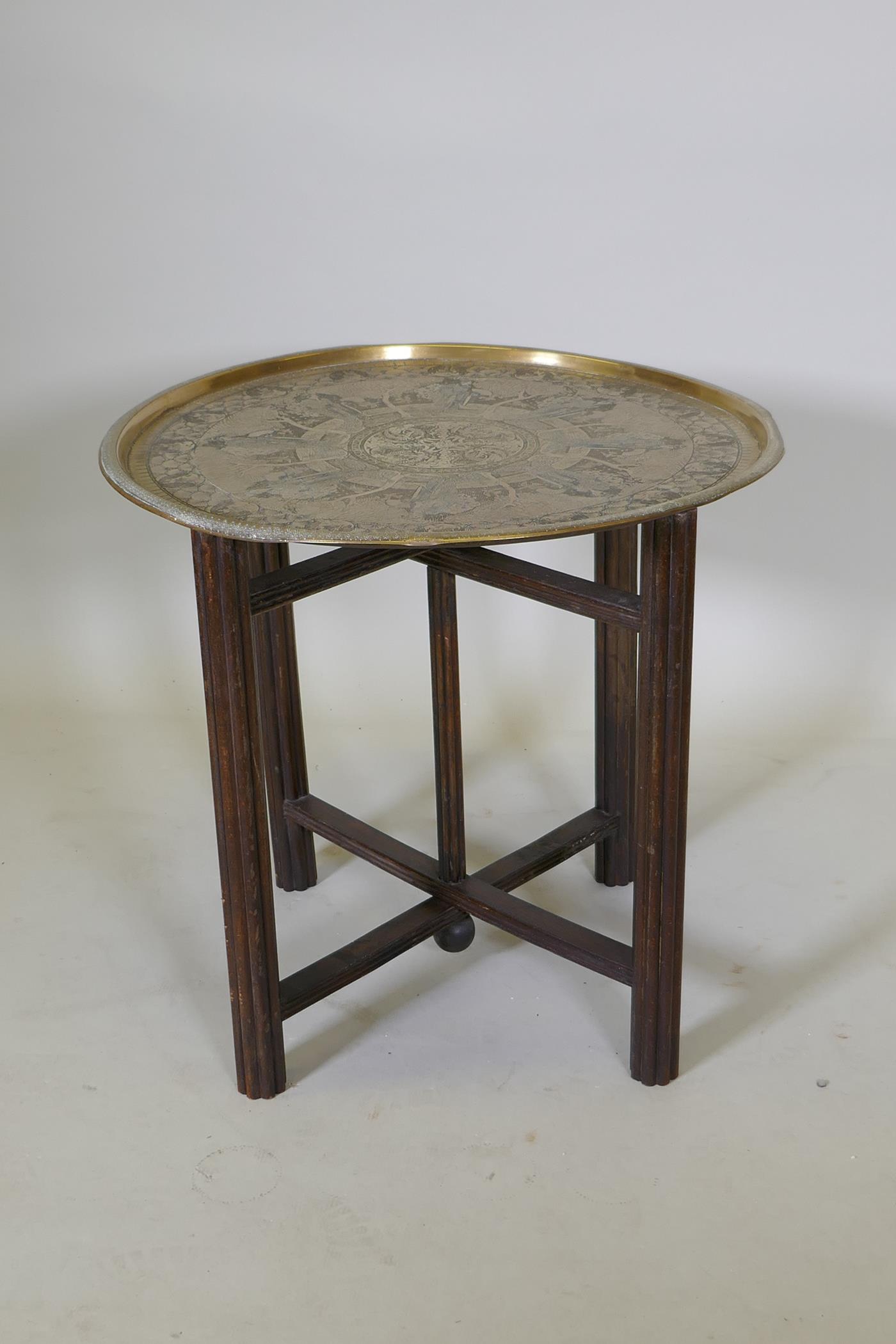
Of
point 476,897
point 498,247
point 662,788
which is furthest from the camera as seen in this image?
point 498,247

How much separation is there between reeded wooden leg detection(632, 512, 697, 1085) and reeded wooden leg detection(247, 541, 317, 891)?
80 cm

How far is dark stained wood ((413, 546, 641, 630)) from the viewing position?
2291mm

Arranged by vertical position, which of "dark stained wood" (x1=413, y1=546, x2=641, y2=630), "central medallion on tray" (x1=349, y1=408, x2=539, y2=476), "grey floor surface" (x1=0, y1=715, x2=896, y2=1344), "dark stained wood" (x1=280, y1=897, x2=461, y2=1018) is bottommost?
"grey floor surface" (x1=0, y1=715, x2=896, y2=1344)

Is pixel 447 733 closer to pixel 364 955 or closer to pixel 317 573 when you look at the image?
pixel 364 955

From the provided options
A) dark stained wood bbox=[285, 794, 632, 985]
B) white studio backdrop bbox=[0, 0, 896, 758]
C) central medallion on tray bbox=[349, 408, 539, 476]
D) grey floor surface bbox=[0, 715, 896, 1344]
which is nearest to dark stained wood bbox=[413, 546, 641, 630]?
central medallion on tray bbox=[349, 408, 539, 476]

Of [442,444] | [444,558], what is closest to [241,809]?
[444,558]

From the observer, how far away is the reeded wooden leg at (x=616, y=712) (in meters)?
2.79

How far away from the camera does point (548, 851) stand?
9.76ft

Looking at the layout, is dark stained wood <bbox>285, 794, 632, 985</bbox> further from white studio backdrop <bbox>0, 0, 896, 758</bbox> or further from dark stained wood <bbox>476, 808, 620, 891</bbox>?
white studio backdrop <bbox>0, 0, 896, 758</bbox>

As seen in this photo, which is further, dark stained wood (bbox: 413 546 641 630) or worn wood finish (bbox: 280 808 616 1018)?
worn wood finish (bbox: 280 808 616 1018)

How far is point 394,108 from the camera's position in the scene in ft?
11.3

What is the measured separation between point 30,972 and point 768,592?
2057 mm

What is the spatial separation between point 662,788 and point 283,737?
0.94 metres

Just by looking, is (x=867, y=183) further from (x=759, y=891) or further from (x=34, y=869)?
(x=34, y=869)
